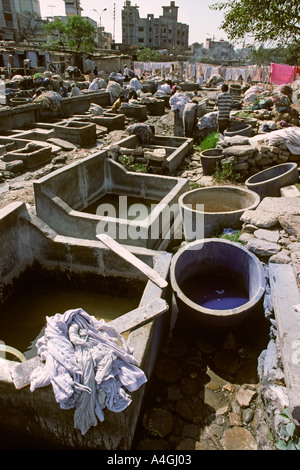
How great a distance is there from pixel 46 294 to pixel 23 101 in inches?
495

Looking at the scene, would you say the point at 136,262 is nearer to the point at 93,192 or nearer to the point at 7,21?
the point at 93,192

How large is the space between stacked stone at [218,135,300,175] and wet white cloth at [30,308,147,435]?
18.6 ft

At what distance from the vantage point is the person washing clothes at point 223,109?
9.81 meters

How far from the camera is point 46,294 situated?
4578 millimetres

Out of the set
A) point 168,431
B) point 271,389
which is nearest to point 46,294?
point 168,431

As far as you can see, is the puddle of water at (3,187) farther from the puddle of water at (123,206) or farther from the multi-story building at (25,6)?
the multi-story building at (25,6)

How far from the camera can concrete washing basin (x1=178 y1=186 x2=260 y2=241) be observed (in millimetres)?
4672

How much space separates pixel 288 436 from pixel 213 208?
382 centimetres

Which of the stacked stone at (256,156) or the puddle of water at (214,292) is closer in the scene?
the puddle of water at (214,292)

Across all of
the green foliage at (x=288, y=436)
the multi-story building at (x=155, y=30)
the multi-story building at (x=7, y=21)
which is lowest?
the green foliage at (x=288, y=436)

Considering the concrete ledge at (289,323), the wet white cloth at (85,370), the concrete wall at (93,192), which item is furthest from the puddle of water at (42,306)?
the concrete ledge at (289,323)

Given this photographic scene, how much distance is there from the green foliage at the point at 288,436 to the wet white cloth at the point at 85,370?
1.12 metres

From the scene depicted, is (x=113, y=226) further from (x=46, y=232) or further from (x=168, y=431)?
(x=168, y=431)

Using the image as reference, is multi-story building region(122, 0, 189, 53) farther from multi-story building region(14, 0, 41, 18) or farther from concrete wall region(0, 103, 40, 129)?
concrete wall region(0, 103, 40, 129)
